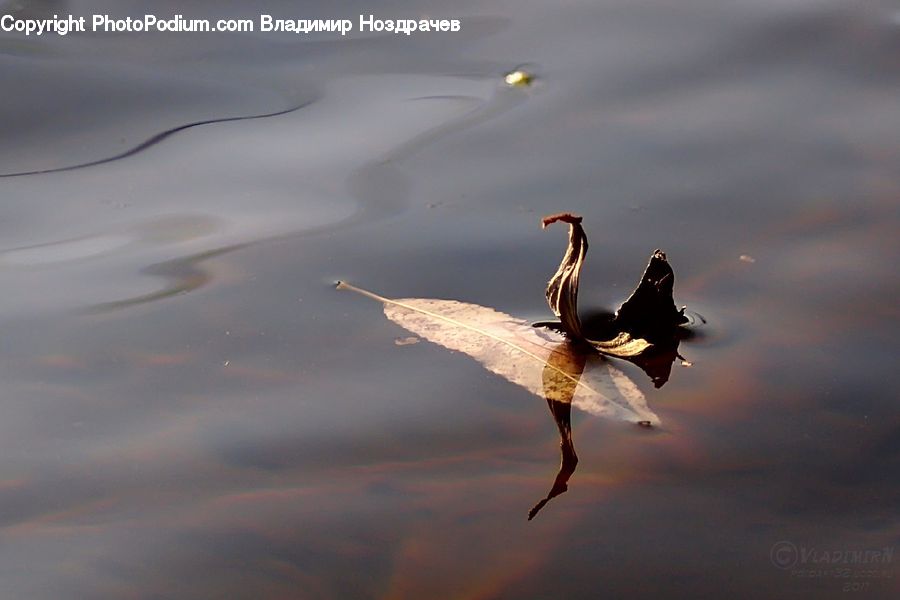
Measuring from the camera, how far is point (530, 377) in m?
1.31

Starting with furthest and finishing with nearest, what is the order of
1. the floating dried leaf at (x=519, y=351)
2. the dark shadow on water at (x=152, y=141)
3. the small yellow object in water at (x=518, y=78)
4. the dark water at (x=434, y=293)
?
the small yellow object in water at (x=518, y=78) < the dark shadow on water at (x=152, y=141) < the floating dried leaf at (x=519, y=351) < the dark water at (x=434, y=293)

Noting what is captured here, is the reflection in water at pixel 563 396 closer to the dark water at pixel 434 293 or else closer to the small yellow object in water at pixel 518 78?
the dark water at pixel 434 293

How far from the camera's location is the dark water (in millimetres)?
1068

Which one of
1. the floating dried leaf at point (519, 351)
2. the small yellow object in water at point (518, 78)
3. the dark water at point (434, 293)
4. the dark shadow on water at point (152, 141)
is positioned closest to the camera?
the dark water at point (434, 293)

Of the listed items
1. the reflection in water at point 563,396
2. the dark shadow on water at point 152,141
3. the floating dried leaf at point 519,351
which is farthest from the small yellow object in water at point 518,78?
the reflection in water at point 563,396

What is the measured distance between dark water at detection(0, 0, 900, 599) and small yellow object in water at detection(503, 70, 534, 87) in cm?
3

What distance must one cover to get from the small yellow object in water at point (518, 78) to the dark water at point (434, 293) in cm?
3

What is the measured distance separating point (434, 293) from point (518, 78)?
84 centimetres

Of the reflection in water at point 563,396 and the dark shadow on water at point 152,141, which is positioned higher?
the dark shadow on water at point 152,141

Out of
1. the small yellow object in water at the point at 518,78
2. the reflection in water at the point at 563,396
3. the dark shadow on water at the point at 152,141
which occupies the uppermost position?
the small yellow object in water at the point at 518,78

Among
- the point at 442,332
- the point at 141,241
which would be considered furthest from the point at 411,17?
the point at 442,332

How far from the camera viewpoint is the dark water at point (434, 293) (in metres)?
1.07

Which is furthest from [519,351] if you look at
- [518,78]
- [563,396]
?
[518,78]

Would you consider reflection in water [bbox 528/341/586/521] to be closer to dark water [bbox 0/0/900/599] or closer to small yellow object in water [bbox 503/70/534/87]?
dark water [bbox 0/0/900/599]
